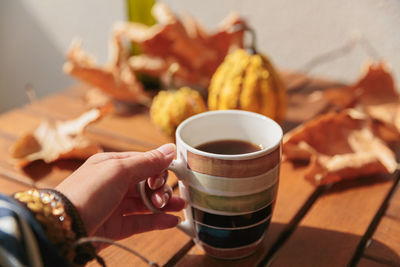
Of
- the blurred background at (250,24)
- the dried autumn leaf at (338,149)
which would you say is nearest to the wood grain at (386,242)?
the dried autumn leaf at (338,149)

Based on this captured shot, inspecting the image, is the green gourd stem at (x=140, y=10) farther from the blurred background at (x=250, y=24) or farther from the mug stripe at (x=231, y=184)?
the mug stripe at (x=231, y=184)

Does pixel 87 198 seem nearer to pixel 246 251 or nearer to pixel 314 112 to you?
pixel 246 251

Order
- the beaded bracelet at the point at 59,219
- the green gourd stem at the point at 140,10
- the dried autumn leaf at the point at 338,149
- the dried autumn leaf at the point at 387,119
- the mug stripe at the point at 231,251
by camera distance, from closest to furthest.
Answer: the beaded bracelet at the point at 59,219, the mug stripe at the point at 231,251, the dried autumn leaf at the point at 338,149, the dried autumn leaf at the point at 387,119, the green gourd stem at the point at 140,10

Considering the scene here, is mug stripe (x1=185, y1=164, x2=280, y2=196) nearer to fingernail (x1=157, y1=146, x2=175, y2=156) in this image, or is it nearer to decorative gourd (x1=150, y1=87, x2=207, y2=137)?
fingernail (x1=157, y1=146, x2=175, y2=156)

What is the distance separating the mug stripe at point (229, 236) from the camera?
20.5 inches

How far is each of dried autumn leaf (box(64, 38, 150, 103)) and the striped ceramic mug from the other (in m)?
0.43

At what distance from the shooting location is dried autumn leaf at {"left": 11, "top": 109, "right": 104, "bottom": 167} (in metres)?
0.76

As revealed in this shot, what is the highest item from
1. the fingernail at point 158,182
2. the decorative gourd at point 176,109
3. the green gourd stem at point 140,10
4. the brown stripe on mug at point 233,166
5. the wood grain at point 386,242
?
the green gourd stem at point 140,10

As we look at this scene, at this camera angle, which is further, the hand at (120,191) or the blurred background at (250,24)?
the blurred background at (250,24)

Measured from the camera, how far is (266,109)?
2.55ft

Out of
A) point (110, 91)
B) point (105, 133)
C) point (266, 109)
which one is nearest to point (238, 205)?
point (266, 109)

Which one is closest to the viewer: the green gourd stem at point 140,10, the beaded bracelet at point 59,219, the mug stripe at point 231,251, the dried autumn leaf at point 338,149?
the beaded bracelet at point 59,219

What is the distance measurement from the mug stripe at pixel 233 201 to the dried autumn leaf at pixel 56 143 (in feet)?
1.04

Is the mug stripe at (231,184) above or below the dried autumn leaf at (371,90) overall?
above
